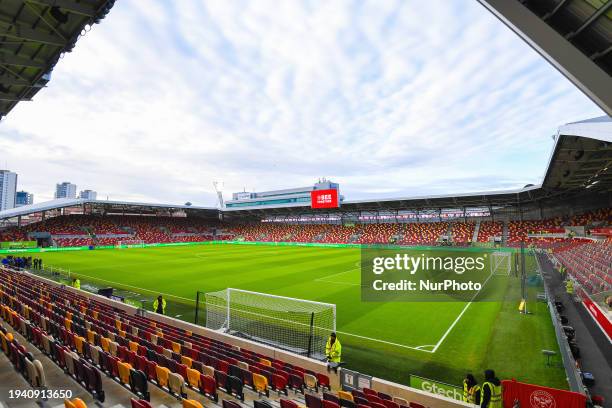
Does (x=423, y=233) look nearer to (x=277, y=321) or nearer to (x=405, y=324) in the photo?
(x=405, y=324)

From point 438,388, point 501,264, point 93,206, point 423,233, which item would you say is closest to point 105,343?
point 438,388

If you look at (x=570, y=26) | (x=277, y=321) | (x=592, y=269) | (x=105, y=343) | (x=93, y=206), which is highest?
(x=570, y=26)

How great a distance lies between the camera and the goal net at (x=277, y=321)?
11273mm

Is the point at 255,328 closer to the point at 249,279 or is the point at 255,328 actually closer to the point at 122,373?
the point at 122,373

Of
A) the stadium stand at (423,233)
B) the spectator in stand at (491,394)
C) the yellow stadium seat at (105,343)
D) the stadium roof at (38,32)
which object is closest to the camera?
the spectator in stand at (491,394)

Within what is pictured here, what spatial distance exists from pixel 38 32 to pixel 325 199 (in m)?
52.0

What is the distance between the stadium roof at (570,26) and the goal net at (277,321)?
869cm

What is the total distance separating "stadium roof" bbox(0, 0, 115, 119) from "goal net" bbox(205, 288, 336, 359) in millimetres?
9062

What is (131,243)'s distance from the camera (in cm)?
5544

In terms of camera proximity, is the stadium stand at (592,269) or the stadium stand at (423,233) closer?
the stadium stand at (592,269)

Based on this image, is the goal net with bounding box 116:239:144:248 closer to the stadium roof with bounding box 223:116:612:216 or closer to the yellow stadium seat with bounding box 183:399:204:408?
the stadium roof with bounding box 223:116:612:216

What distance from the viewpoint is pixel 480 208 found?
57719mm

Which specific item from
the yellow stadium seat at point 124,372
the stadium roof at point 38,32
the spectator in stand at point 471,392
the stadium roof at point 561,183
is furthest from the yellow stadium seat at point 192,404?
the stadium roof at point 561,183

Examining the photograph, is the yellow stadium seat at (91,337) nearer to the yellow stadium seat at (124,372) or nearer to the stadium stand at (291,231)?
the yellow stadium seat at (124,372)
